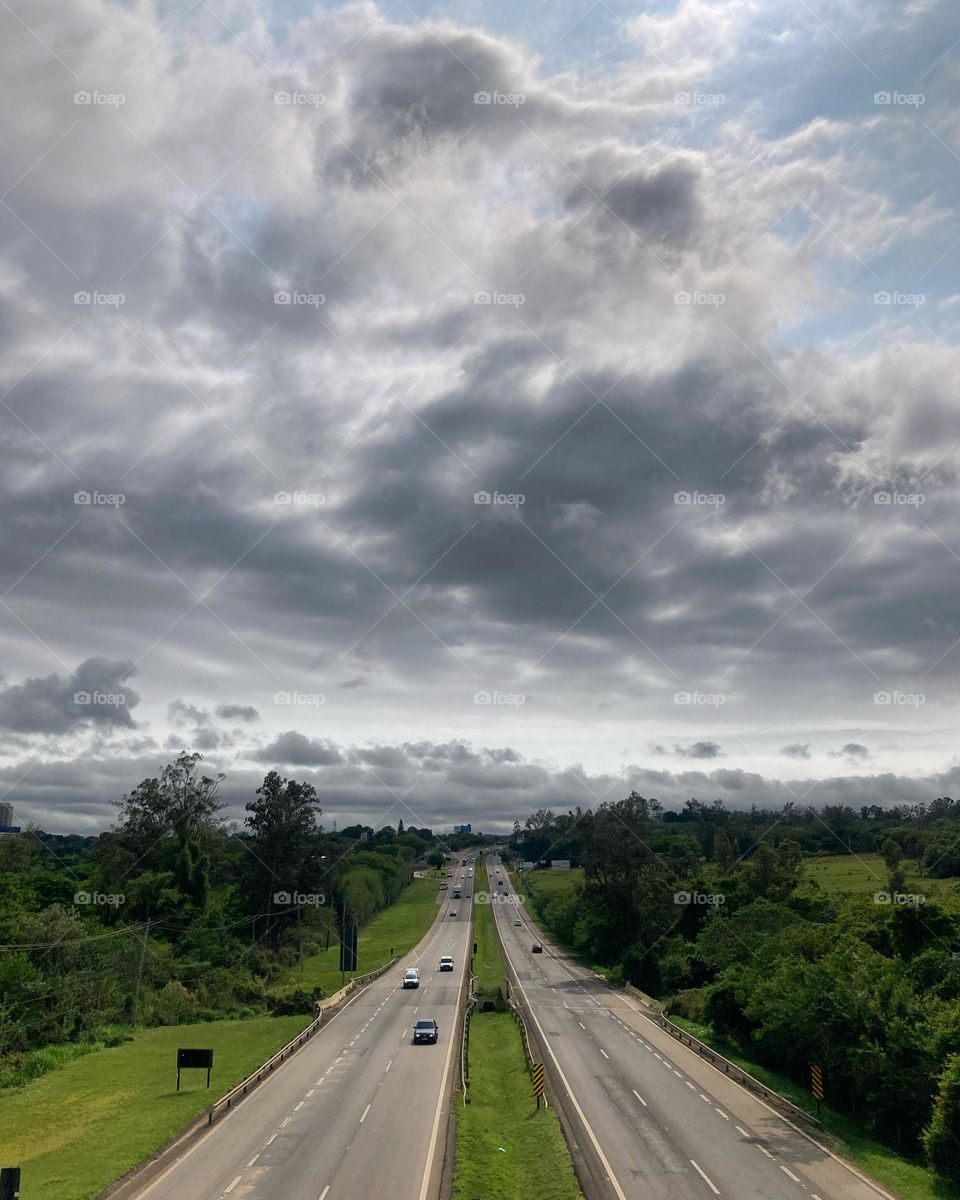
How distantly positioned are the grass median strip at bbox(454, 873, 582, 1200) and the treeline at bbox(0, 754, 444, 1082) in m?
24.9

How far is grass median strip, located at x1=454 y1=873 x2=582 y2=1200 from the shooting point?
27188 mm

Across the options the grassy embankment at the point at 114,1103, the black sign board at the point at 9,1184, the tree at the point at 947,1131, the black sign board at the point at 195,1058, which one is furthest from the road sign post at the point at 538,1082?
the black sign board at the point at 9,1184

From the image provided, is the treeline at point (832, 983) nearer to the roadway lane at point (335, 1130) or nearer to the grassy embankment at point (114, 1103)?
the roadway lane at point (335, 1130)

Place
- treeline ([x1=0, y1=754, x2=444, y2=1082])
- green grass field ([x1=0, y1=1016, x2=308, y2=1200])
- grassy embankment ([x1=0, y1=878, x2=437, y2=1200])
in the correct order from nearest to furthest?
green grass field ([x1=0, y1=1016, x2=308, y2=1200]) → grassy embankment ([x1=0, y1=878, x2=437, y2=1200]) → treeline ([x1=0, y1=754, x2=444, y2=1082])

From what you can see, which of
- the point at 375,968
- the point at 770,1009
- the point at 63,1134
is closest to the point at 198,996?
the point at 375,968

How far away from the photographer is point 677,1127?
34312 mm

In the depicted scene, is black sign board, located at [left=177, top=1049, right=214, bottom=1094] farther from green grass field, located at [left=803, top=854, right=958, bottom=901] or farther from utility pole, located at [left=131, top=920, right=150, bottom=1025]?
green grass field, located at [left=803, top=854, right=958, bottom=901]

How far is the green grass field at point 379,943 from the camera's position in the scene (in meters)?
91.8

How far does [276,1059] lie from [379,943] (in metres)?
81.8

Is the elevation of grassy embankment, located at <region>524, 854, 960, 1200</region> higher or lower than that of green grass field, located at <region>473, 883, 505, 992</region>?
higher

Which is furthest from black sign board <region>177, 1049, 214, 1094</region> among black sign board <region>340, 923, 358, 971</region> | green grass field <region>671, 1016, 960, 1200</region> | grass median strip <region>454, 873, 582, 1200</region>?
black sign board <region>340, 923, 358, 971</region>

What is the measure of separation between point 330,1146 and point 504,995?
4116 centimetres

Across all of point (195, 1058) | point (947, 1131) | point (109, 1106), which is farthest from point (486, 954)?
point (947, 1131)

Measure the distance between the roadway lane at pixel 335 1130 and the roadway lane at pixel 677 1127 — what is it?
21.0 ft
